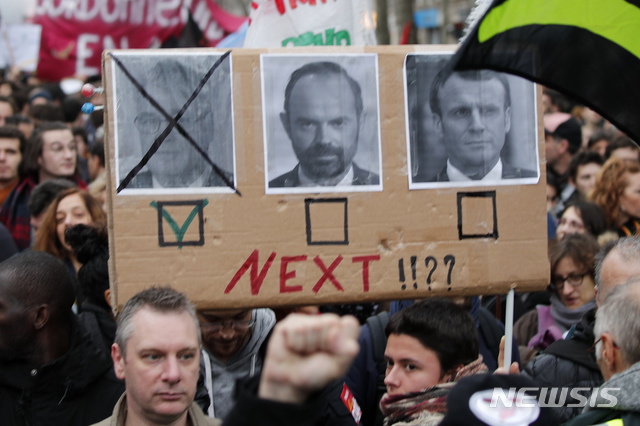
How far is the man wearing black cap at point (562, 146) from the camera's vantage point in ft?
22.0

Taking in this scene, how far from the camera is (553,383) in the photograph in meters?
2.83

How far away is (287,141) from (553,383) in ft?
4.33

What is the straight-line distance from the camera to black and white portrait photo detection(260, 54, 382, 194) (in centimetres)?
251

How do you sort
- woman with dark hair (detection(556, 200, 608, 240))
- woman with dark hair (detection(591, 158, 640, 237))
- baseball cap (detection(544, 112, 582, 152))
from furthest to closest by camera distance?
baseball cap (detection(544, 112, 582, 152)) → woman with dark hair (detection(591, 158, 640, 237)) → woman with dark hair (detection(556, 200, 608, 240))

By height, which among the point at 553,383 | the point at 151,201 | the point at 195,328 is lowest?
the point at 553,383

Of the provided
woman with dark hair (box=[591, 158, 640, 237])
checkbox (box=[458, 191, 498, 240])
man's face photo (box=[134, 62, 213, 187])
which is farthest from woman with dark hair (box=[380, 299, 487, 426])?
woman with dark hair (box=[591, 158, 640, 237])

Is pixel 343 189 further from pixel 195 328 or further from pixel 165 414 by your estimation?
pixel 165 414

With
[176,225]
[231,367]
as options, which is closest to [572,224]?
[231,367]

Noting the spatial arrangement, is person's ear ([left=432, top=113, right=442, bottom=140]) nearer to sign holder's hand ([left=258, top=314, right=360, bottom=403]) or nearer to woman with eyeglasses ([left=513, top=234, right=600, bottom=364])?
sign holder's hand ([left=258, top=314, right=360, bottom=403])

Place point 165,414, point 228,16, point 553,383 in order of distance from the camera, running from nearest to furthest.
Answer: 1. point 165,414
2. point 553,383
3. point 228,16

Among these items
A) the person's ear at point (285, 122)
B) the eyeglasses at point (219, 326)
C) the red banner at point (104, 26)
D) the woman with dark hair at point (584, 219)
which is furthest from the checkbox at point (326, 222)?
the red banner at point (104, 26)

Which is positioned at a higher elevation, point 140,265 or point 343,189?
point 343,189

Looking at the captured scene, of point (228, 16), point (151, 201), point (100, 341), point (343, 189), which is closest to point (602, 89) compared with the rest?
point (343, 189)

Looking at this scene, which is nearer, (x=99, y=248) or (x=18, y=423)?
(x=18, y=423)
